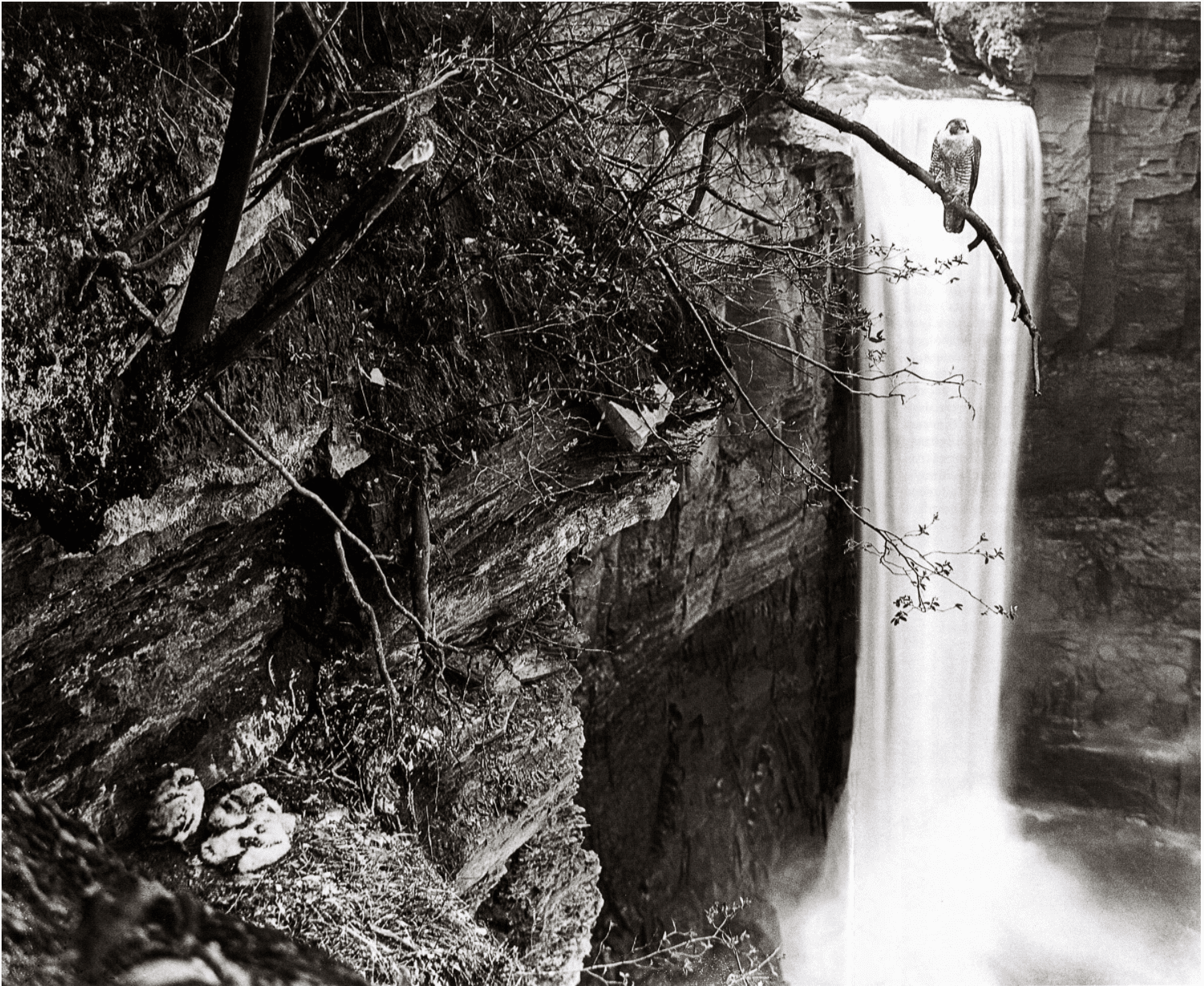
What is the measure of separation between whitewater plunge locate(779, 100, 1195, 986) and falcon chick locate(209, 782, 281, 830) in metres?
6.43

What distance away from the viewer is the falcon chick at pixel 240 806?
2.37 metres

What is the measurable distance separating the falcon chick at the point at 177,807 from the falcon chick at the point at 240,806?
2.2 inches

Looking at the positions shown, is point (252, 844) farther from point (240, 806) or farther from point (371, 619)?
point (371, 619)

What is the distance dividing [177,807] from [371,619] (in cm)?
65

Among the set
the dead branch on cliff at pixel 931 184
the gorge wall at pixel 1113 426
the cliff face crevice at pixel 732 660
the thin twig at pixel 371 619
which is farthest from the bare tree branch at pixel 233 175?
the gorge wall at pixel 1113 426

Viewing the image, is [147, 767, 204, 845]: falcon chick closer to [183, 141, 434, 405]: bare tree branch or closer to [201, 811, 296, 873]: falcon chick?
[201, 811, 296, 873]: falcon chick

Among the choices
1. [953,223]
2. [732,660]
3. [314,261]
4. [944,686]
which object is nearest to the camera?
[314,261]

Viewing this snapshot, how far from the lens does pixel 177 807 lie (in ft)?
7.43

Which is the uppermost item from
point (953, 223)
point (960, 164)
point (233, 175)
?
point (960, 164)

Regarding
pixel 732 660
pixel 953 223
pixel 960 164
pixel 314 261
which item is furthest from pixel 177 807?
pixel 732 660

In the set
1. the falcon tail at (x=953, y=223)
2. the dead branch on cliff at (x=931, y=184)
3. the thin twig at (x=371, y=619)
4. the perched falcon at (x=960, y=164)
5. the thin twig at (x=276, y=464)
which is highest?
the perched falcon at (x=960, y=164)

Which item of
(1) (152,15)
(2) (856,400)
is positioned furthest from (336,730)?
(2) (856,400)

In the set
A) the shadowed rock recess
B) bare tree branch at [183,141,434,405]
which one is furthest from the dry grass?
bare tree branch at [183,141,434,405]

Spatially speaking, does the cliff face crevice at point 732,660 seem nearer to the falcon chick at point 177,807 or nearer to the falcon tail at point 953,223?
the falcon tail at point 953,223
